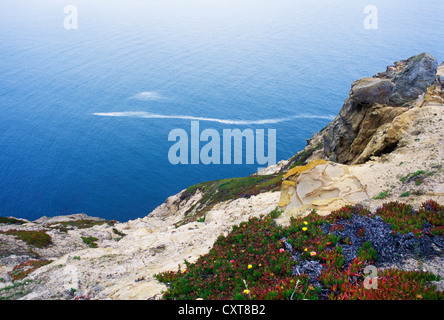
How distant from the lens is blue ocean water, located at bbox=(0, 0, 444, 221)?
10675 centimetres

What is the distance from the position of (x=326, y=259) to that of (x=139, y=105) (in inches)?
5914

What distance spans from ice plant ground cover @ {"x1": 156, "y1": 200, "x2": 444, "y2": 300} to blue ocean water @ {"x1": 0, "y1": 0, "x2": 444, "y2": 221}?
295 feet

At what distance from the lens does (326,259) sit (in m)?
11.8

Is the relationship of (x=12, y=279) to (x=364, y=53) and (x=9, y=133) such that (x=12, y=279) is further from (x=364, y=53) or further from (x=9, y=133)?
(x=364, y=53)

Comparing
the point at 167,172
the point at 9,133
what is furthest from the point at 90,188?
the point at 9,133

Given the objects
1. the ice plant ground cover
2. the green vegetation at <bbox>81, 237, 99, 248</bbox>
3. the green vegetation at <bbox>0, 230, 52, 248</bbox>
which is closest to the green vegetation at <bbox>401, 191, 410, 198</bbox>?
the ice plant ground cover

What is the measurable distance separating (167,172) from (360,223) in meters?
103

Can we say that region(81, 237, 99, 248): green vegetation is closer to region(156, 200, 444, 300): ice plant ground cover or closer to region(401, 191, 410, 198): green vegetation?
region(156, 200, 444, 300): ice plant ground cover

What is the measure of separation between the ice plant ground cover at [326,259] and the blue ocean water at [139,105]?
89.9m

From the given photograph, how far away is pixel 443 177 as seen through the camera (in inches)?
671

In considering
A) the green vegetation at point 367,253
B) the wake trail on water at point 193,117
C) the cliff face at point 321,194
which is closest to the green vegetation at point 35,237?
the cliff face at point 321,194

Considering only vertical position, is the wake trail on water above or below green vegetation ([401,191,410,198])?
below

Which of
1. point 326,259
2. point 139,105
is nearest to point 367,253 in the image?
point 326,259

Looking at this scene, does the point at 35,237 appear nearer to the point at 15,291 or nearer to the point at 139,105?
the point at 15,291
